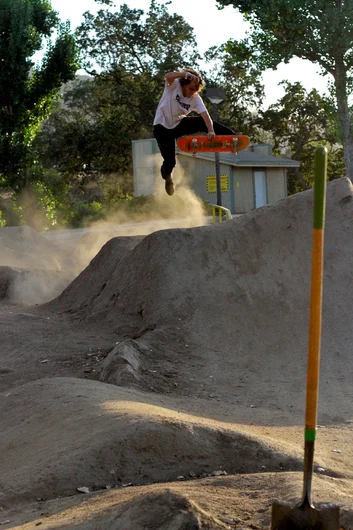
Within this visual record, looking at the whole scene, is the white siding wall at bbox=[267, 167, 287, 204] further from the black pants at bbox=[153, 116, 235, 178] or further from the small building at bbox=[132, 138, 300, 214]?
the black pants at bbox=[153, 116, 235, 178]

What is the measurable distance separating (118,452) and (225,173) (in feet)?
123

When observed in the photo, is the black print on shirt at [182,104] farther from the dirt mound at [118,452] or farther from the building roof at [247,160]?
the building roof at [247,160]

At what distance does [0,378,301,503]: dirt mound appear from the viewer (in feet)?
16.0

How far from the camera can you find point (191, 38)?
2088 inches

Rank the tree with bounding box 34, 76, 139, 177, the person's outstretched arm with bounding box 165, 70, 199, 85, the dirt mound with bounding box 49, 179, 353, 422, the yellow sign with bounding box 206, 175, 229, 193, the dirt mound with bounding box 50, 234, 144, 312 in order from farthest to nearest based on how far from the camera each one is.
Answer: the tree with bounding box 34, 76, 139, 177, the yellow sign with bounding box 206, 175, 229, 193, the dirt mound with bounding box 50, 234, 144, 312, the person's outstretched arm with bounding box 165, 70, 199, 85, the dirt mound with bounding box 49, 179, 353, 422

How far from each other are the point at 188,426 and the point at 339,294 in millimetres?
5143

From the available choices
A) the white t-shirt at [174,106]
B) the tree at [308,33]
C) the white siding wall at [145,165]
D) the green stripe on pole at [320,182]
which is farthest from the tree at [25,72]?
the green stripe on pole at [320,182]

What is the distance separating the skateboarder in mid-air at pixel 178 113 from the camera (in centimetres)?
1013

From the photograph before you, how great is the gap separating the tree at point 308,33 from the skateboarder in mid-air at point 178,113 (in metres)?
19.6

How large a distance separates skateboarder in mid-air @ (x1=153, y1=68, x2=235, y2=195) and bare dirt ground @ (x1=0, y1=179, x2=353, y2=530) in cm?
114

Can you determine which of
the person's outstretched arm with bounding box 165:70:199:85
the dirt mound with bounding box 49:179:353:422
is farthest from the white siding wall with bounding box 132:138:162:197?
the person's outstretched arm with bounding box 165:70:199:85

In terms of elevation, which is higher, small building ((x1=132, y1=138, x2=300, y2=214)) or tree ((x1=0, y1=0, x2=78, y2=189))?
tree ((x1=0, y1=0, x2=78, y2=189))

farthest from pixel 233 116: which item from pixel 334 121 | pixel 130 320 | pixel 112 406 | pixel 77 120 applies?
pixel 112 406

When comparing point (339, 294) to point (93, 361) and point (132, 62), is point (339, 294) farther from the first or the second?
point (132, 62)
